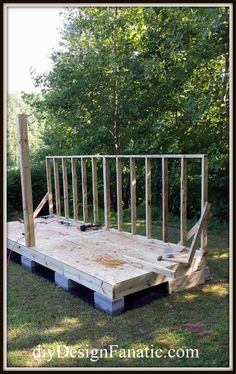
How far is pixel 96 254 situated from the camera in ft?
15.2

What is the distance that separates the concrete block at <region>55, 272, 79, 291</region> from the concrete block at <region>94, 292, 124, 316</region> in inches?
23.1

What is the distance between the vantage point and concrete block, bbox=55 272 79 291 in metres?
4.23

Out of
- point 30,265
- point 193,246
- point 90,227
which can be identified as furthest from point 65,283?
point 90,227

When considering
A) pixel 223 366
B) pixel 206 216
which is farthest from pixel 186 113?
pixel 223 366

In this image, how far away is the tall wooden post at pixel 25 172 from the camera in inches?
179

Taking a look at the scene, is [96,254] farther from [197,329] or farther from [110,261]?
[197,329]

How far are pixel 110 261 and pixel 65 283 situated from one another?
62 centimetres

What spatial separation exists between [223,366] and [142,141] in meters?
5.39

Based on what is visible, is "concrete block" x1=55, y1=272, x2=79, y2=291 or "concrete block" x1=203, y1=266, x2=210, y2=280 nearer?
"concrete block" x1=55, y1=272, x2=79, y2=291

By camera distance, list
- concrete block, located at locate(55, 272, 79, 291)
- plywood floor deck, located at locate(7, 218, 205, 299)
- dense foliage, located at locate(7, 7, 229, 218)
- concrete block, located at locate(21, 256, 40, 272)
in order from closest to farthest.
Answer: plywood floor deck, located at locate(7, 218, 205, 299) → concrete block, located at locate(55, 272, 79, 291) → concrete block, located at locate(21, 256, 40, 272) → dense foliage, located at locate(7, 7, 229, 218)

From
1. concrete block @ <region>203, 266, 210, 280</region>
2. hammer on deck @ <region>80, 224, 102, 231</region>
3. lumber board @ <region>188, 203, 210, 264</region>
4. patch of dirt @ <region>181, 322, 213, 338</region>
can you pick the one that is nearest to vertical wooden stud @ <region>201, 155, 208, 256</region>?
lumber board @ <region>188, 203, 210, 264</region>

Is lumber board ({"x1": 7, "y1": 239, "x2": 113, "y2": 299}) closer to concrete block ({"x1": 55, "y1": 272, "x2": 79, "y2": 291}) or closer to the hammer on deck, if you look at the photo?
concrete block ({"x1": 55, "y1": 272, "x2": 79, "y2": 291})

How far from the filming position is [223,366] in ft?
9.11

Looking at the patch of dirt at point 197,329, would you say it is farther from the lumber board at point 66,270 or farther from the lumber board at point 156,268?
the lumber board at point 66,270
